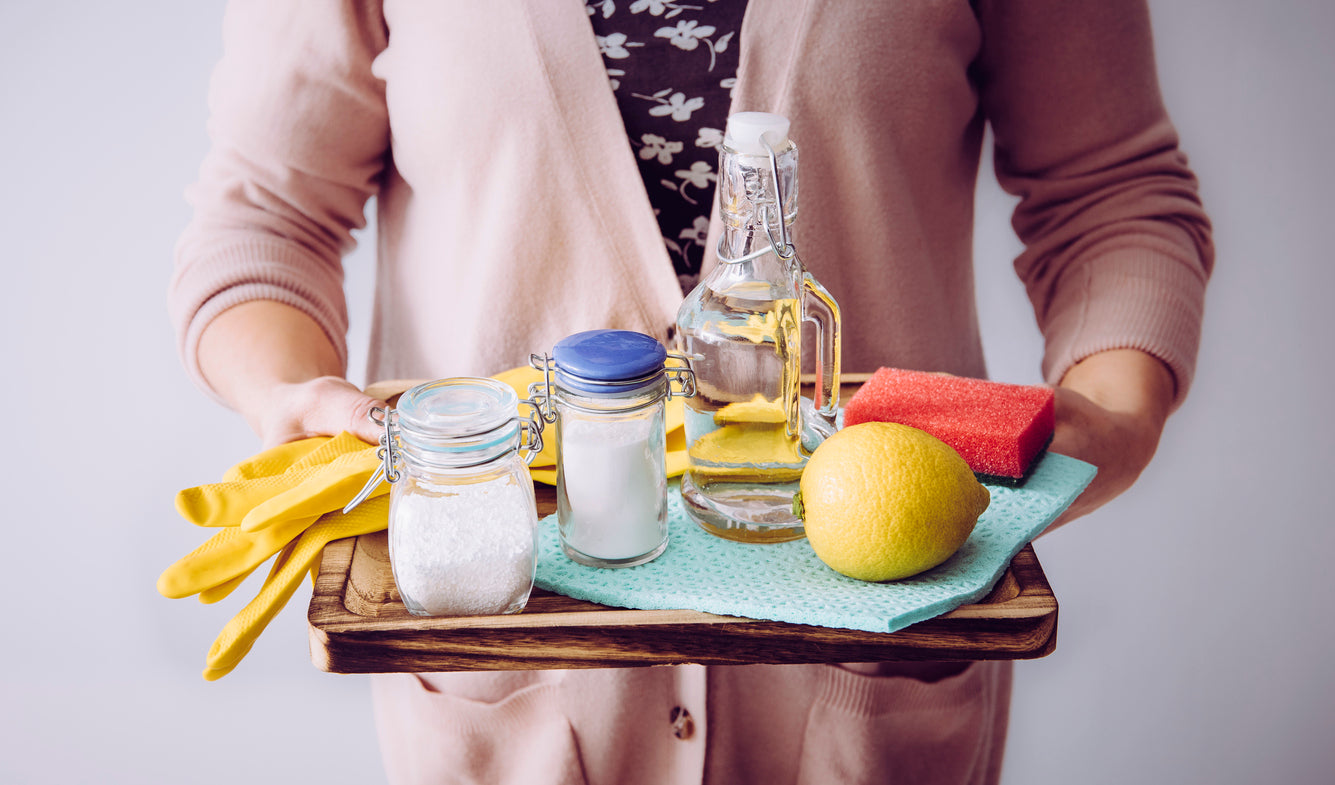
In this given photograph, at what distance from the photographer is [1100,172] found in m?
0.79

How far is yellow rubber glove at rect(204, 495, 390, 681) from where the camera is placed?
48cm

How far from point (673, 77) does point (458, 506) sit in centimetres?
41

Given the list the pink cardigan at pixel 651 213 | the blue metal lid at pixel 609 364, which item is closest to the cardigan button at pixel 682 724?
the pink cardigan at pixel 651 213

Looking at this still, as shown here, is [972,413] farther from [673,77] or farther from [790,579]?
[673,77]

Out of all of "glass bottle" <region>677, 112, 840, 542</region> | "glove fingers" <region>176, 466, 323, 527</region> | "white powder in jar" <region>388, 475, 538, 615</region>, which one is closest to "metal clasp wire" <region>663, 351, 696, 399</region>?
"glass bottle" <region>677, 112, 840, 542</region>

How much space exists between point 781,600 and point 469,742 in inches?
16.2

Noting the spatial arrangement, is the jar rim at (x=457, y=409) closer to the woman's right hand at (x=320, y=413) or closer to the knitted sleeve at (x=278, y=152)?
the woman's right hand at (x=320, y=413)

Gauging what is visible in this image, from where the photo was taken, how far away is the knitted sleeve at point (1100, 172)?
733 mm

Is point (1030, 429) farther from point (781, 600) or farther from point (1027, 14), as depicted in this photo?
point (1027, 14)

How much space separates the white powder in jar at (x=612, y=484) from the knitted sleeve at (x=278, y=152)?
0.40m

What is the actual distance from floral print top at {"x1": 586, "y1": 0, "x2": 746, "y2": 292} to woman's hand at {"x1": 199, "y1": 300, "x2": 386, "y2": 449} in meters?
0.29

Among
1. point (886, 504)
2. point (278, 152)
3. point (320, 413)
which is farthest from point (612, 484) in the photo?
point (278, 152)

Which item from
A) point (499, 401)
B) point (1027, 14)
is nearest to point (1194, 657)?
point (1027, 14)

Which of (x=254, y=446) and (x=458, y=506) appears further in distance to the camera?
(x=254, y=446)
